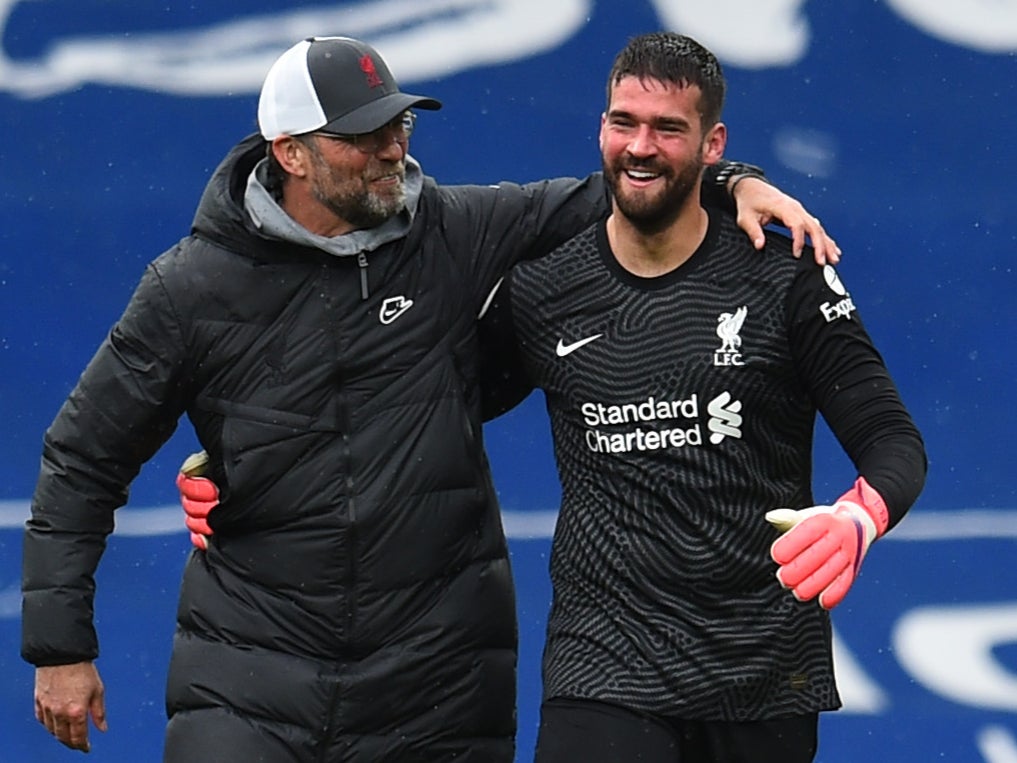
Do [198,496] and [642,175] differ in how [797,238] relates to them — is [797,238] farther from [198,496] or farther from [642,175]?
[198,496]

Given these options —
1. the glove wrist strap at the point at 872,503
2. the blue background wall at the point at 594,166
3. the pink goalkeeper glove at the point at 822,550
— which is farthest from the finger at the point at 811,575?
the blue background wall at the point at 594,166

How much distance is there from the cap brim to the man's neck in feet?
1.61

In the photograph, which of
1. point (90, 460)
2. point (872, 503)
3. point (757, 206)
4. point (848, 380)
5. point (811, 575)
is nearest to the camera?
point (811, 575)

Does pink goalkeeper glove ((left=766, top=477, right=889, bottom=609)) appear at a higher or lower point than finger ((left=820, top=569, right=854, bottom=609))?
higher

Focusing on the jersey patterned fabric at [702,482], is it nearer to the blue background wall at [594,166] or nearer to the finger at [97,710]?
the finger at [97,710]

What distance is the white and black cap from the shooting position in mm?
4621

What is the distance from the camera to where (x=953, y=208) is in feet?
20.2

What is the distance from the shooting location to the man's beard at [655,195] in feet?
14.2

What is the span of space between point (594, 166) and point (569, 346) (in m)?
A: 1.83

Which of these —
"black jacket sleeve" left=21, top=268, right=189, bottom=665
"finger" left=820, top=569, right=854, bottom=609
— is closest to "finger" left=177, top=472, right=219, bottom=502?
"black jacket sleeve" left=21, top=268, right=189, bottom=665

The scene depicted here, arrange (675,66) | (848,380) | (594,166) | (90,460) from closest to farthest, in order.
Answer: (848,380) → (675,66) → (90,460) → (594,166)

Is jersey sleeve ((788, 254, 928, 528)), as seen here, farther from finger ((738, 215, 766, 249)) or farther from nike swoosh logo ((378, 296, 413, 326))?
nike swoosh logo ((378, 296, 413, 326))

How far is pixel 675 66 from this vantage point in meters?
4.35

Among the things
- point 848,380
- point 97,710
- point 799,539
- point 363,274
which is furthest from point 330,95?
point 799,539
